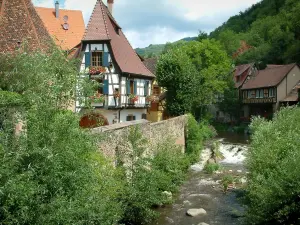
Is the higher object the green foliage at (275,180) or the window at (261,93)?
the window at (261,93)

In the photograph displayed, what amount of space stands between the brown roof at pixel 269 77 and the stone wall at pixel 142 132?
84.6 feet

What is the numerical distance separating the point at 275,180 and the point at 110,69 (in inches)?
758

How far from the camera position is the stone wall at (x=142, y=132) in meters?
17.0

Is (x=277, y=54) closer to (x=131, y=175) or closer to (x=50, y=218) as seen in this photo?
(x=131, y=175)

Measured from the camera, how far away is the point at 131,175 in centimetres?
1769

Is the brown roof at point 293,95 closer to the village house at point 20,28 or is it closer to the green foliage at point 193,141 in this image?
the green foliage at point 193,141

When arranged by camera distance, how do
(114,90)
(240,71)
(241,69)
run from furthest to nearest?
(241,69)
(240,71)
(114,90)

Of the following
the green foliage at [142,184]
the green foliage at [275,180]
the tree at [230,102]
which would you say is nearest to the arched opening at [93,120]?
the green foliage at [142,184]

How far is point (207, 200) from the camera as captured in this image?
816 inches

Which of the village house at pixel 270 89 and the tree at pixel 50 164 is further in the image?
the village house at pixel 270 89

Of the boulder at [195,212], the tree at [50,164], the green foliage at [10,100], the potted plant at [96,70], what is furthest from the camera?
the potted plant at [96,70]

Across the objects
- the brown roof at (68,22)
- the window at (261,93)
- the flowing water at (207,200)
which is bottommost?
the flowing water at (207,200)

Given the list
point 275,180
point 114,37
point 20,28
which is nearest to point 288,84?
point 114,37

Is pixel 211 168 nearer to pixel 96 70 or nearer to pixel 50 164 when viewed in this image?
pixel 96 70
